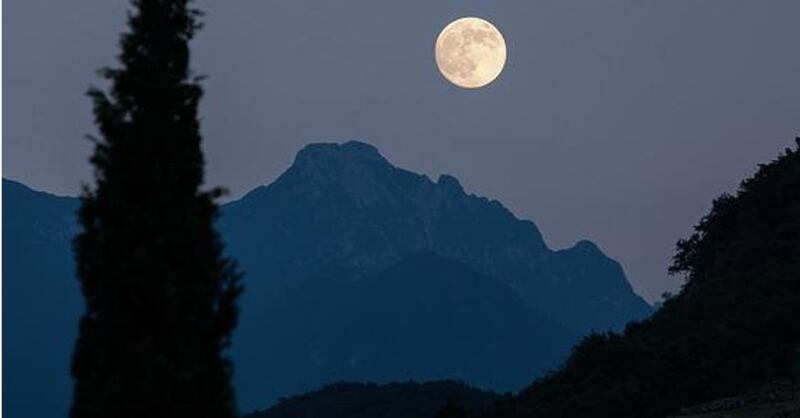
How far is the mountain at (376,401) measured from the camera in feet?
391

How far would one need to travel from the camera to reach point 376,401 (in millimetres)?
129625

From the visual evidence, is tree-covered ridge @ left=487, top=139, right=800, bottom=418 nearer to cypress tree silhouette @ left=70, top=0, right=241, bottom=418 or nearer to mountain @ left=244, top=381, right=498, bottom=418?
mountain @ left=244, top=381, right=498, bottom=418

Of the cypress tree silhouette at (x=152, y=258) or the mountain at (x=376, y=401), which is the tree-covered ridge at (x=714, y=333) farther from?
the cypress tree silhouette at (x=152, y=258)

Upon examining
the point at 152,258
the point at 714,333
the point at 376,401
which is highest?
the point at 376,401

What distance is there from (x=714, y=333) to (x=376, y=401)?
6480 centimetres

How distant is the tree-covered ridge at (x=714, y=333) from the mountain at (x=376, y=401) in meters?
27.8

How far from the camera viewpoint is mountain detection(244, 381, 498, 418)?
119 m

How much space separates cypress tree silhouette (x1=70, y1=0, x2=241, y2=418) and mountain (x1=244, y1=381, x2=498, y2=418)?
303 feet

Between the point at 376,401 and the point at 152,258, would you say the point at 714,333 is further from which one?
the point at 376,401

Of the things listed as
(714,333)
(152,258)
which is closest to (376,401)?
(714,333)

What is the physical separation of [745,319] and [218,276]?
5295cm

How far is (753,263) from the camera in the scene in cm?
8506

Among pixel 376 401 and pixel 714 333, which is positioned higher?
pixel 376 401

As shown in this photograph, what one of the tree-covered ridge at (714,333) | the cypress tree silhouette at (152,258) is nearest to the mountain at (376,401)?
the tree-covered ridge at (714,333)
